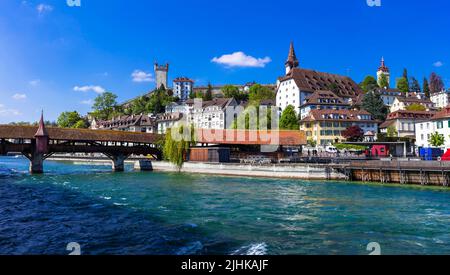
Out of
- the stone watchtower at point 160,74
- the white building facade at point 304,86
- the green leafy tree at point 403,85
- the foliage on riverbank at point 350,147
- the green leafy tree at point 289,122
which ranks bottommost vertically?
the foliage on riverbank at point 350,147

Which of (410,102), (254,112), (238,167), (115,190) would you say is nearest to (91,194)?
(115,190)

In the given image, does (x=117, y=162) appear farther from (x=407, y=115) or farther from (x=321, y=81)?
(x=321, y=81)

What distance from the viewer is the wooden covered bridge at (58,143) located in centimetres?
4175

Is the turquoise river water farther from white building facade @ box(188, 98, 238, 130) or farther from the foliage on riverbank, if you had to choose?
white building facade @ box(188, 98, 238, 130)

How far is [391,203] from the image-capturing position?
20.2 m

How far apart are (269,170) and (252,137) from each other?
1559 centimetres

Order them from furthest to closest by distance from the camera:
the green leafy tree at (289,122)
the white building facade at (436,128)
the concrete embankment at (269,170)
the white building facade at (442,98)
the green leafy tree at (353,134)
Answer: the white building facade at (442,98)
the green leafy tree at (289,122)
the green leafy tree at (353,134)
the white building facade at (436,128)
the concrete embankment at (269,170)

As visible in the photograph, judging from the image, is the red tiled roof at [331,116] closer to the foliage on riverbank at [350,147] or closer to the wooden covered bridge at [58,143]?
the foliage on riverbank at [350,147]

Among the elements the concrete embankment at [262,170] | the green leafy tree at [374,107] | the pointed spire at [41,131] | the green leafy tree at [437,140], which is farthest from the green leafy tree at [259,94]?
the pointed spire at [41,131]

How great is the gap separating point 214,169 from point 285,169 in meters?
9.60

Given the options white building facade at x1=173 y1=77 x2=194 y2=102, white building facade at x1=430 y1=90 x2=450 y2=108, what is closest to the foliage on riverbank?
white building facade at x1=430 y1=90 x2=450 y2=108

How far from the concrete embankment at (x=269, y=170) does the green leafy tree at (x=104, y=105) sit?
87.4 metres

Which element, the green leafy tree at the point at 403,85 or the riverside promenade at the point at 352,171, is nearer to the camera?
the riverside promenade at the point at 352,171

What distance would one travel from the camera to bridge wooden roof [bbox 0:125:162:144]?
137 ft
